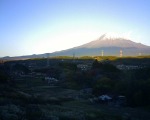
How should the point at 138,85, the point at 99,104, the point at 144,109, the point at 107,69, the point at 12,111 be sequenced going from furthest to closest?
the point at 107,69 → the point at 138,85 → the point at 99,104 → the point at 144,109 → the point at 12,111

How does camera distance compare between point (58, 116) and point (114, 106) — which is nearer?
point (58, 116)

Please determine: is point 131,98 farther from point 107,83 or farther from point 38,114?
point 38,114

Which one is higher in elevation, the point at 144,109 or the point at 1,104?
the point at 1,104

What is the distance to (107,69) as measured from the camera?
63531 mm

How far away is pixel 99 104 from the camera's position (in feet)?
118

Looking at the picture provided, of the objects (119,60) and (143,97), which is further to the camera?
(119,60)

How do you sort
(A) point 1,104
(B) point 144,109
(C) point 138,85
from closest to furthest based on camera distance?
1. (A) point 1,104
2. (B) point 144,109
3. (C) point 138,85

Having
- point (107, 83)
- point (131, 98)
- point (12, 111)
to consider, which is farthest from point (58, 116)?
point (107, 83)

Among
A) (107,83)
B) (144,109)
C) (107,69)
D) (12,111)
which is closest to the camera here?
(12,111)

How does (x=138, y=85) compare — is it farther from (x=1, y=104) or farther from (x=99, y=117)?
(x=1, y=104)

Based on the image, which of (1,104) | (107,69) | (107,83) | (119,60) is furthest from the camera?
(119,60)

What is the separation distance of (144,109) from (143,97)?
331 centimetres

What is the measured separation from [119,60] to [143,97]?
3181 inches

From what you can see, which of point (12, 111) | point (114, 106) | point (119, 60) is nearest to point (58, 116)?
point (12, 111)
